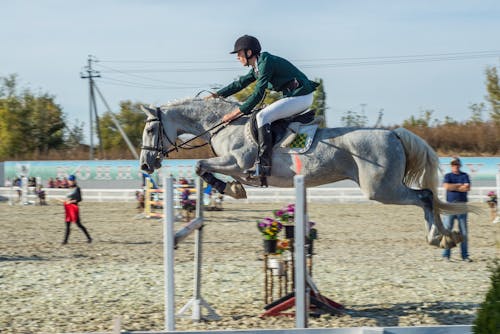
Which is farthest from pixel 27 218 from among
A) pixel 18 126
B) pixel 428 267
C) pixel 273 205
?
pixel 18 126

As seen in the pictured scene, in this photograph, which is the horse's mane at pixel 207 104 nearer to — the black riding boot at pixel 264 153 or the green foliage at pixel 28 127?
the black riding boot at pixel 264 153

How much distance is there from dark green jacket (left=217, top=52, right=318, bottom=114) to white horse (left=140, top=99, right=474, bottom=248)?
319 millimetres

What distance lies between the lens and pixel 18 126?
154 ft

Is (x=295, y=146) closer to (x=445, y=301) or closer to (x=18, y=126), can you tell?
(x=445, y=301)

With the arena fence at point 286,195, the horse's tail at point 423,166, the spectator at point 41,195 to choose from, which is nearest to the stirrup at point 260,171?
the horse's tail at point 423,166

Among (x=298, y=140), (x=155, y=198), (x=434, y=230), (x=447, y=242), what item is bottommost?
(x=155, y=198)

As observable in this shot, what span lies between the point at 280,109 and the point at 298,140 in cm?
31

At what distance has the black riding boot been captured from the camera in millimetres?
5906

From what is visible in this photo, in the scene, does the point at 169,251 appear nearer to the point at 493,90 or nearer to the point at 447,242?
the point at 447,242

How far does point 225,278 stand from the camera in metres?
7.93

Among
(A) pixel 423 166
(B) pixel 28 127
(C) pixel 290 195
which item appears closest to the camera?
(A) pixel 423 166

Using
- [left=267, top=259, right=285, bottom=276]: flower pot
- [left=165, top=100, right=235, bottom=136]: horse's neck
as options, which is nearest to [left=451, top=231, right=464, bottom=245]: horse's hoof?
[left=267, top=259, right=285, bottom=276]: flower pot

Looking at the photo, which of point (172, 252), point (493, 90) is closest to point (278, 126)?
point (172, 252)

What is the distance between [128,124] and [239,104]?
44291 millimetres
